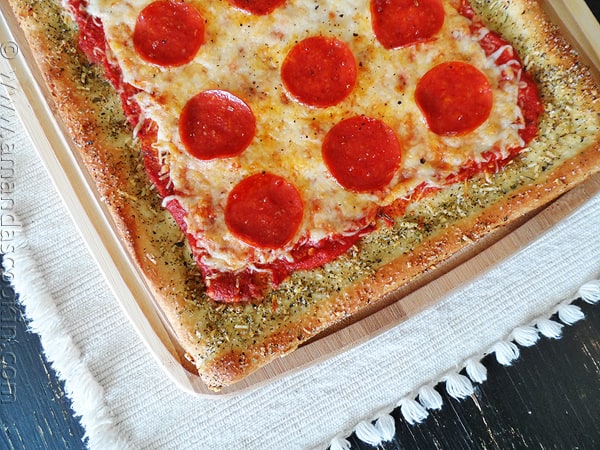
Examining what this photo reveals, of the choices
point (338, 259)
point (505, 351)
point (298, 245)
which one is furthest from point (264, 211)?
point (505, 351)

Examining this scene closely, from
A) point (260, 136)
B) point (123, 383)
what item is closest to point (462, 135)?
point (260, 136)

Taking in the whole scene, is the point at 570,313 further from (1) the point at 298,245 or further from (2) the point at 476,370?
(1) the point at 298,245

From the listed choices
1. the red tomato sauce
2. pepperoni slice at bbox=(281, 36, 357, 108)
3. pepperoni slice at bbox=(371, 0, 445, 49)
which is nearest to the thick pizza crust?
the red tomato sauce

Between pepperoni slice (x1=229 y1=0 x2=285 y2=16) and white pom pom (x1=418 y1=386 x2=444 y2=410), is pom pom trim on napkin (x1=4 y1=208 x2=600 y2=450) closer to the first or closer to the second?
white pom pom (x1=418 y1=386 x2=444 y2=410)

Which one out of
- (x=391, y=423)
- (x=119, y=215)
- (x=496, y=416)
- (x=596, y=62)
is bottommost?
(x=391, y=423)

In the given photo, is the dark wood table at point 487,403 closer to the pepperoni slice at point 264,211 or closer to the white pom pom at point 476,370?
the white pom pom at point 476,370

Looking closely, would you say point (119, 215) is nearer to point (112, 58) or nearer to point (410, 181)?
point (112, 58)
